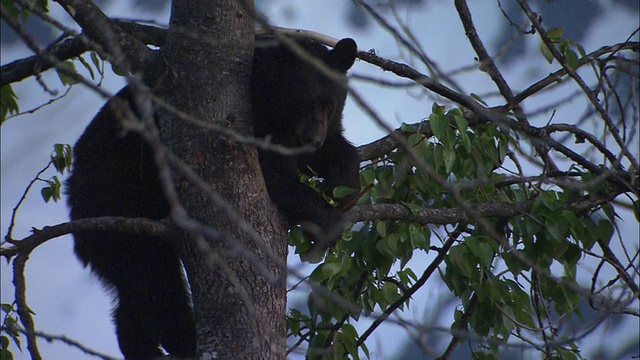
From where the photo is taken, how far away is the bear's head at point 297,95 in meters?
3.22

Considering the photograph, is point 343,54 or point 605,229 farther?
point 343,54

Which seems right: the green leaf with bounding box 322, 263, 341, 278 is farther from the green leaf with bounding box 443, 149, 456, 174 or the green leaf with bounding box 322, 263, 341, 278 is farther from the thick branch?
the thick branch

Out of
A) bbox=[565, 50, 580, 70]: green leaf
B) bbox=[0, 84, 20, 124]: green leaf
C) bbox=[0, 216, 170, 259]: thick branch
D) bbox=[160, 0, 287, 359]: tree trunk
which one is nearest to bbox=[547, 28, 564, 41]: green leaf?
bbox=[565, 50, 580, 70]: green leaf

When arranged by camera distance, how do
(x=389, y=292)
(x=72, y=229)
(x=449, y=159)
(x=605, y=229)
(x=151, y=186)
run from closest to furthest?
1. (x=72, y=229)
2. (x=449, y=159)
3. (x=605, y=229)
4. (x=389, y=292)
5. (x=151, y=186)

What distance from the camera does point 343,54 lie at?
346 cm

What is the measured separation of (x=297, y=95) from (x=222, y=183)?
1.06 metres

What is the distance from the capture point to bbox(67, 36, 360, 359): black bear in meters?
3.14

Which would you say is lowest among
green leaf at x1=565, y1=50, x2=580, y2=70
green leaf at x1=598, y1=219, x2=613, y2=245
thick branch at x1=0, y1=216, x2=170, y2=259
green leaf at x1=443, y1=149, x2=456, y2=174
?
thick branch at x1=0, y1=216, x2=170, y2=259

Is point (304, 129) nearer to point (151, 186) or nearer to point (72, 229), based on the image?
point (151, 186)

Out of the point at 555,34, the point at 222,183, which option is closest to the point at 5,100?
the point at 222,183

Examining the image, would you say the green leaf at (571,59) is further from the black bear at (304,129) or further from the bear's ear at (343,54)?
the bear's ear at (343,54)

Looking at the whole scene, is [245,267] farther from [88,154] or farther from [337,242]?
[88,154]

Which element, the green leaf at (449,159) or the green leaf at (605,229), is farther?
the green leaf at (605,229)

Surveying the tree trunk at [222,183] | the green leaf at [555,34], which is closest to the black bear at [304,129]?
the tree trunk at [222,183]
